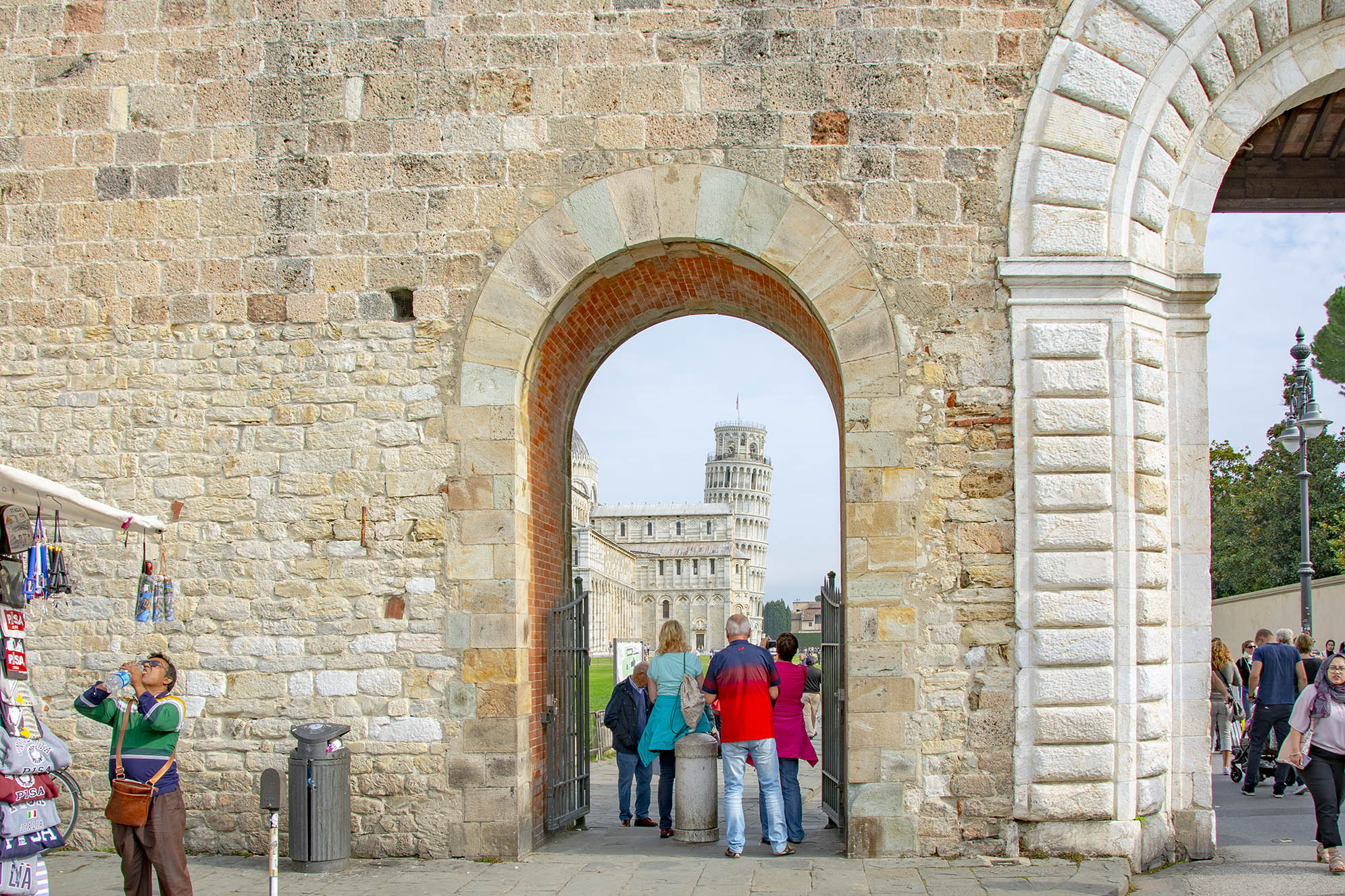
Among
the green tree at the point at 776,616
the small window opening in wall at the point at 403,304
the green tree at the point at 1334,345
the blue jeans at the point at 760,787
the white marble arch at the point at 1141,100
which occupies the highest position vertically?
the green tree at the point at 1334,345

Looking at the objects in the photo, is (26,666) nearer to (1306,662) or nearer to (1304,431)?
(1306,662)

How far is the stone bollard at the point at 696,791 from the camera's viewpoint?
8430 millimetres

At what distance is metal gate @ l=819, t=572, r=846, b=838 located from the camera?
8180 mm

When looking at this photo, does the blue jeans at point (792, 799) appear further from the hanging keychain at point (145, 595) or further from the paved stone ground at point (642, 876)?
the hanging keychain at point (145, 595)

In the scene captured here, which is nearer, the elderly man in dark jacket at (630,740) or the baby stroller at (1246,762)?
the elderly man in dark jacket at (630,740)

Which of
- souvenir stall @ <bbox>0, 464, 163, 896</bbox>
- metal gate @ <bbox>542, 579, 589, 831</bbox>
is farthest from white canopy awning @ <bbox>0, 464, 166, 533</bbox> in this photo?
metal gate @ <bbox>542, 579, 589, 831</bbox>

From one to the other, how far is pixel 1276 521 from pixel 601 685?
22.8 meters

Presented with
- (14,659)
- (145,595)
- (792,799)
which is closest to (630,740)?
(792,799)

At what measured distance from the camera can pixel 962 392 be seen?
25.5 ft

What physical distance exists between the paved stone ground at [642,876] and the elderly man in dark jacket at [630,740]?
1585 mm

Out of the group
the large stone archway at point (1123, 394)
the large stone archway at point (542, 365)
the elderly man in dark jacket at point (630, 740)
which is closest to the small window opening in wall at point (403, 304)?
the large stone archway at point (542, 365)

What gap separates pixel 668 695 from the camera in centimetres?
898

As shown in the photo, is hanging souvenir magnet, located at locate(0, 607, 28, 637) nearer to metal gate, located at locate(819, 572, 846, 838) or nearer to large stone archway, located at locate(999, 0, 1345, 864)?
metal gate, located at locate(819, 572, 846, 838)

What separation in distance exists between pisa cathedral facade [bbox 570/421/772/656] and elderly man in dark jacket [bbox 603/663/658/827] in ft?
275
